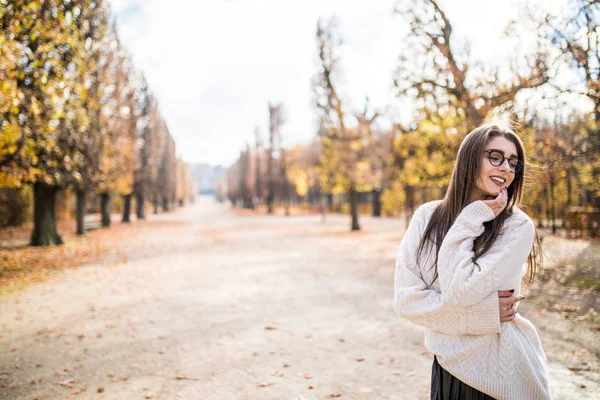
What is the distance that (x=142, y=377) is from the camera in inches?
178

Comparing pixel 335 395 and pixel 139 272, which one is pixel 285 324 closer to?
pixel 335 395

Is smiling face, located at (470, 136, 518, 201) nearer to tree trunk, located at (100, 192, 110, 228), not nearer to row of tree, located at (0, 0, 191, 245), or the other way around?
row of tree, located at (0, 0, 191, 245)

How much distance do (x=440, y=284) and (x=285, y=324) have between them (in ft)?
15.3

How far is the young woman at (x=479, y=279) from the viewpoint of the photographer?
6.47 ft

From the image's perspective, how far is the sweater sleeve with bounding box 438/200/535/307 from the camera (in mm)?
1932

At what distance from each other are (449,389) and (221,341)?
12.9 ft

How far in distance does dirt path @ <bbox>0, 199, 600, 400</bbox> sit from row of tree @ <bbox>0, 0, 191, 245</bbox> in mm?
3997

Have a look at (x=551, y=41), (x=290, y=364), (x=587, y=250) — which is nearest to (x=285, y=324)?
(x=290, y=364)

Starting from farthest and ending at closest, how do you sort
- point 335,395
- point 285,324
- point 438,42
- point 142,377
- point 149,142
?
point 149,142 < point 438,42 < point 285,324 < point 142,377 < point 335,395

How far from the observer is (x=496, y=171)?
2.09 meters

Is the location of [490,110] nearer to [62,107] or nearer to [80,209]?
[62,107]

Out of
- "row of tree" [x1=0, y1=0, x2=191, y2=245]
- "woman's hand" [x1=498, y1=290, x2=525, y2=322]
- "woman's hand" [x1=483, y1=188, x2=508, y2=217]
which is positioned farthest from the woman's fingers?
"row of tree" [x1=0, y1=0, x2=191, y2=245]

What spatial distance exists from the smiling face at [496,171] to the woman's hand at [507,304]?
454mm

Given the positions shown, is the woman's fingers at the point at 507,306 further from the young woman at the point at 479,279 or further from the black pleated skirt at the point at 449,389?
the black pleated skirt at the point at 449,389
